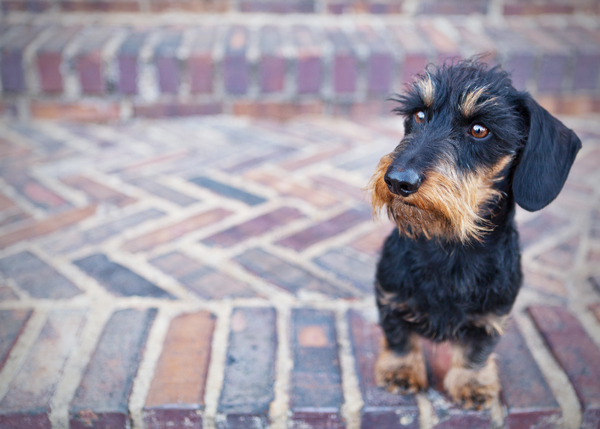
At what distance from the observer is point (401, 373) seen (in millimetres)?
1793

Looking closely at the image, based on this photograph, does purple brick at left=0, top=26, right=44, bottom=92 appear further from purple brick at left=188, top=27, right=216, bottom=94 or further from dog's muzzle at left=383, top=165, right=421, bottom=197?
dog's muzzle at left=383, top=165, right=421, bottom=197

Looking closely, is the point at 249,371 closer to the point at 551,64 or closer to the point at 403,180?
the point at 403,180

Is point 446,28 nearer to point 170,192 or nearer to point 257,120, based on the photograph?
point 257,120

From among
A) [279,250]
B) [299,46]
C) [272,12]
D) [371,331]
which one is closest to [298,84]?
[299,46]

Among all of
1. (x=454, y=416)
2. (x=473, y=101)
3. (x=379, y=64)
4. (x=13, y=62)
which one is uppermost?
(x=473, y=101)

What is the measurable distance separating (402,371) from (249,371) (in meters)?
0.57

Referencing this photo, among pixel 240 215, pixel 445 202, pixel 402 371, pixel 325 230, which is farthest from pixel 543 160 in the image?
pixel 240 215

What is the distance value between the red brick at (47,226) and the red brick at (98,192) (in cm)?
11

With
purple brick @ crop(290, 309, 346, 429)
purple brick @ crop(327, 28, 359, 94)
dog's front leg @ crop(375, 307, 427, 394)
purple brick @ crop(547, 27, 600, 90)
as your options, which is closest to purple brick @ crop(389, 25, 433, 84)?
purple brick @ crop(327, 28, 359, 94)

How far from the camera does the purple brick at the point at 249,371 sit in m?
1.71

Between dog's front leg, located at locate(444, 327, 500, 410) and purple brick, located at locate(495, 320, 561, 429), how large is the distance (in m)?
0.07

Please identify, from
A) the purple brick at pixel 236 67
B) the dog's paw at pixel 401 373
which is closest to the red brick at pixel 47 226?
the purple brick at pixel 236 67

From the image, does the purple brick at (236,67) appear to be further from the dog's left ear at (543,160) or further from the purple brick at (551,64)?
the dog's left ear at (543,160)

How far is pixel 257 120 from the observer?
404 cm
